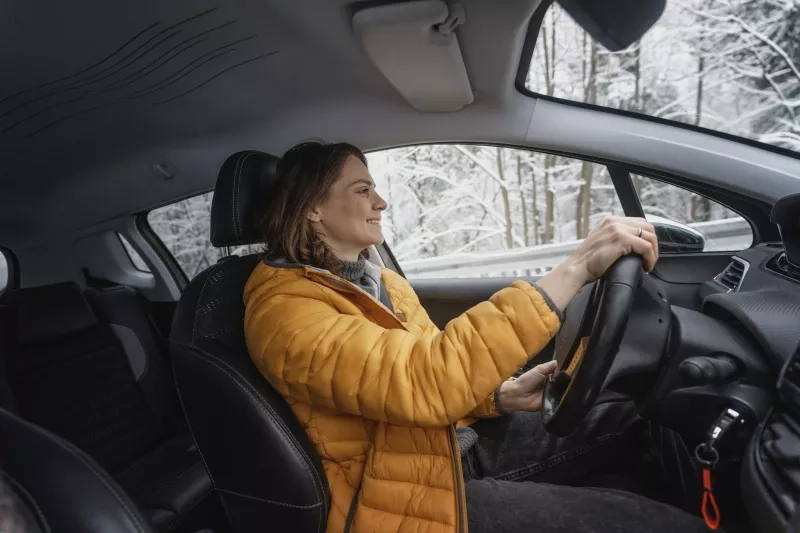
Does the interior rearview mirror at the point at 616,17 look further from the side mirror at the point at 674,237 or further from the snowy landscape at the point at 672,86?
the side mirror at the point at 674,237

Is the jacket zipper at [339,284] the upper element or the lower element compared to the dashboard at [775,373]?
upper

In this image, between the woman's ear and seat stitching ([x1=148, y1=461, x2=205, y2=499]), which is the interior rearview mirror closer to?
the woman's ear

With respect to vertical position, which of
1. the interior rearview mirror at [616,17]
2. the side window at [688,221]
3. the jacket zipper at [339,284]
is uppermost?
the interior rearview mirror at [616,17]

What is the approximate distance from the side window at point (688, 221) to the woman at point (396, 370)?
888mm

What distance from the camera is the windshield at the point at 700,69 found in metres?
1.87

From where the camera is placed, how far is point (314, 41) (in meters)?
1.70

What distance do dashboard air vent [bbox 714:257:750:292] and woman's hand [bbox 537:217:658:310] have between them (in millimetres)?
725

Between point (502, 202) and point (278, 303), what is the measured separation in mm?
1701

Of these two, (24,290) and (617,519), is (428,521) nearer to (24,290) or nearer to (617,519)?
(617,519)

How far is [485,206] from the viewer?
2.85 m

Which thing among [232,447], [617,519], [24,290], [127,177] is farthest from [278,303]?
[127,177]

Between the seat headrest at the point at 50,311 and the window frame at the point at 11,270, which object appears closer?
the seat headrest at the point at 50,311

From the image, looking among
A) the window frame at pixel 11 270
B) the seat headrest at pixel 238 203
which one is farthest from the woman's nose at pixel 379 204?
the window frame at pixel 11 270

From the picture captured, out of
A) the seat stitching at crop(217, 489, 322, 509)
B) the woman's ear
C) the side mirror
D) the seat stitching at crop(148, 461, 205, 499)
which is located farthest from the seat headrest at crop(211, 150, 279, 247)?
the side mirror
